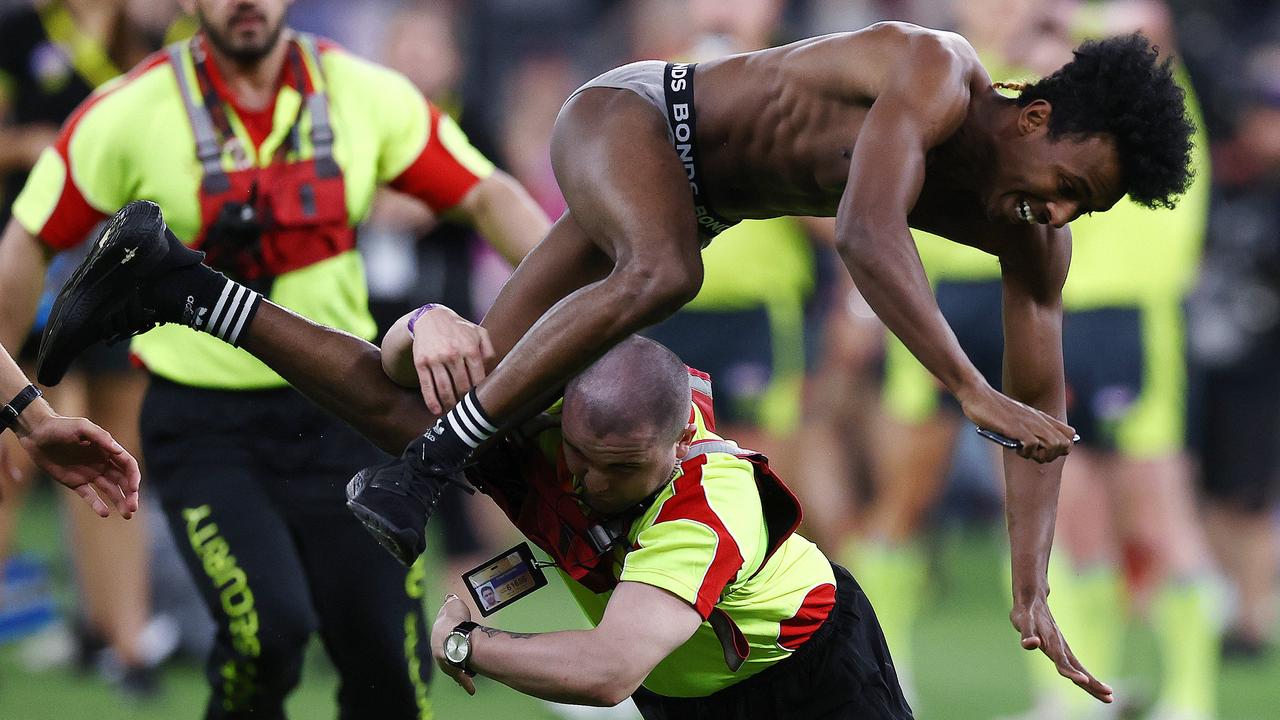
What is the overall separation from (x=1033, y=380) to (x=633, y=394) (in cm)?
141

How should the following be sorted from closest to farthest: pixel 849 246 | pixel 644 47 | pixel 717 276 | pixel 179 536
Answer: pixel 849 246
pixel 179 536
pixel 717 276
pixel 644 47

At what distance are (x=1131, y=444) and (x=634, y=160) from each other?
3261 mm

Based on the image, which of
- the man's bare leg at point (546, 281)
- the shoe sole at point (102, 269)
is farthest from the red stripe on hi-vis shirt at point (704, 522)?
the shoe sole at point (102, 269)

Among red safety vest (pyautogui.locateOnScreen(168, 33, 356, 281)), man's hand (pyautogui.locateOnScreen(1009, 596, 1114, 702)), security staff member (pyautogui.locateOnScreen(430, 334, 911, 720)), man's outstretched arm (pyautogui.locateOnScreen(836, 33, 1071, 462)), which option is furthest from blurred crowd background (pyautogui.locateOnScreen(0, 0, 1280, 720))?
man's outstretched arm (pyautogui.locateOnScreen(836, 33, 1071, 462))

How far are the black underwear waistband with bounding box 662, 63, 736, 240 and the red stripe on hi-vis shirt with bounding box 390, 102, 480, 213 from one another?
0.95 meters

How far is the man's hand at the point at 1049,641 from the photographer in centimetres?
393

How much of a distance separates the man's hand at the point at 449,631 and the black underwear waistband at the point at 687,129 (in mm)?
1202

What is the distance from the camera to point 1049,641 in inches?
162

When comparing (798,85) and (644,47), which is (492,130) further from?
(798,85)

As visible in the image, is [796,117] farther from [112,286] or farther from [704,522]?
[112,286]

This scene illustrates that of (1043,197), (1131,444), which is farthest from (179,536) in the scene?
(1131,444)

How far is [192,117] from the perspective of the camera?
187 inches

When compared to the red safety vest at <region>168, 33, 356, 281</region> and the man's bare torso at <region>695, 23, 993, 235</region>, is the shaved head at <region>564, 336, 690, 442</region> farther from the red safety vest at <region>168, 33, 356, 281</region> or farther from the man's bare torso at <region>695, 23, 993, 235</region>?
the red safety vest at <region>168, 33, 356, 281</region>

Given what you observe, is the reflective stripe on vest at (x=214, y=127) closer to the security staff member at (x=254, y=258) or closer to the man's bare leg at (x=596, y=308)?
the security staff member at (x=254, y=258)
